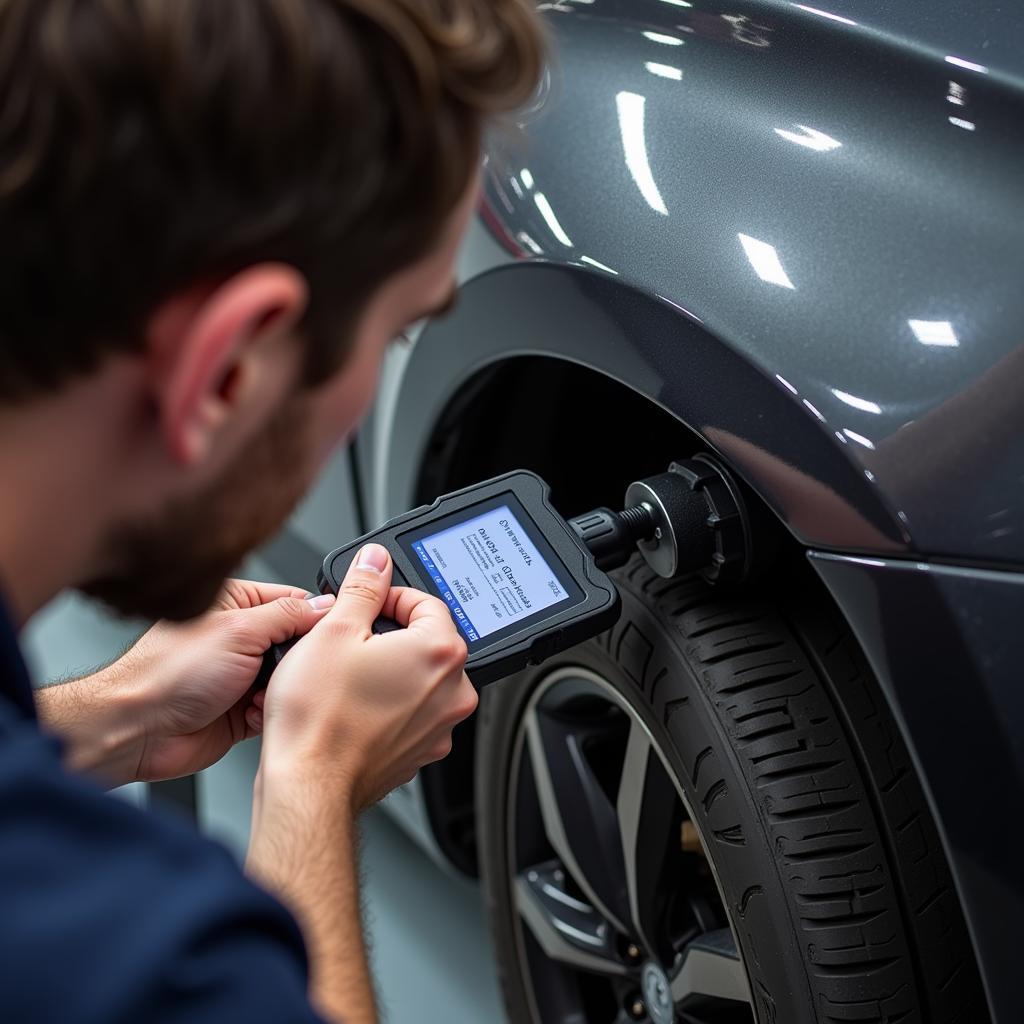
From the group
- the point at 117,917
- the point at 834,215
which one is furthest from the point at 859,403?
the point at 117,917

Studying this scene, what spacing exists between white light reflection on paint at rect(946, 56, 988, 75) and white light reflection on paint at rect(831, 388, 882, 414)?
0.20 meters

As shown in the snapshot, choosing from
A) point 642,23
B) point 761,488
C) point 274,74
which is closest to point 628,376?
point 761,488

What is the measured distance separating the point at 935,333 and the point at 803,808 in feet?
0.96

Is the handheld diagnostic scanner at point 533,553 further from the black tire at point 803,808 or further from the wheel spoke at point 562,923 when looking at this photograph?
the wheel spoke at point 562,923

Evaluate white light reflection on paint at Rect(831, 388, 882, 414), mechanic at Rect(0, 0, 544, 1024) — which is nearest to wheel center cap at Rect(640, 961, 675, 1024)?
mechanic at Rect(0, 0, 544, 1024)

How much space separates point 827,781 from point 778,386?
0.81ft

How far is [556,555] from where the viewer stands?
3.15 ft

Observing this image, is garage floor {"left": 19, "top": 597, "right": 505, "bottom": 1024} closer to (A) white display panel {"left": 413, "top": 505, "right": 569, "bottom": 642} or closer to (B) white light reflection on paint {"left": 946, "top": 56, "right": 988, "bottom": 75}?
(A) white display panel {"left": 413, "top": 505, "right": 569, "bottom": 642}

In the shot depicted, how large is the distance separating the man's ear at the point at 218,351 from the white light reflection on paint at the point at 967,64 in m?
0.42

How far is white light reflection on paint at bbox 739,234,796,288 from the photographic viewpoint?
82 centimetres

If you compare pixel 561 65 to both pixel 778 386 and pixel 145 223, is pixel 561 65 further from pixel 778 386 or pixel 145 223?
pixel 145 223

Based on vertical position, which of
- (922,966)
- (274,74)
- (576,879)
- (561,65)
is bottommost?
(576,879)

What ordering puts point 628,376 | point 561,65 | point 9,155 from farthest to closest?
point 561,65 < point 628,376 < point 9,155

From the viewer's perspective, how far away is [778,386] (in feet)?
2.59
